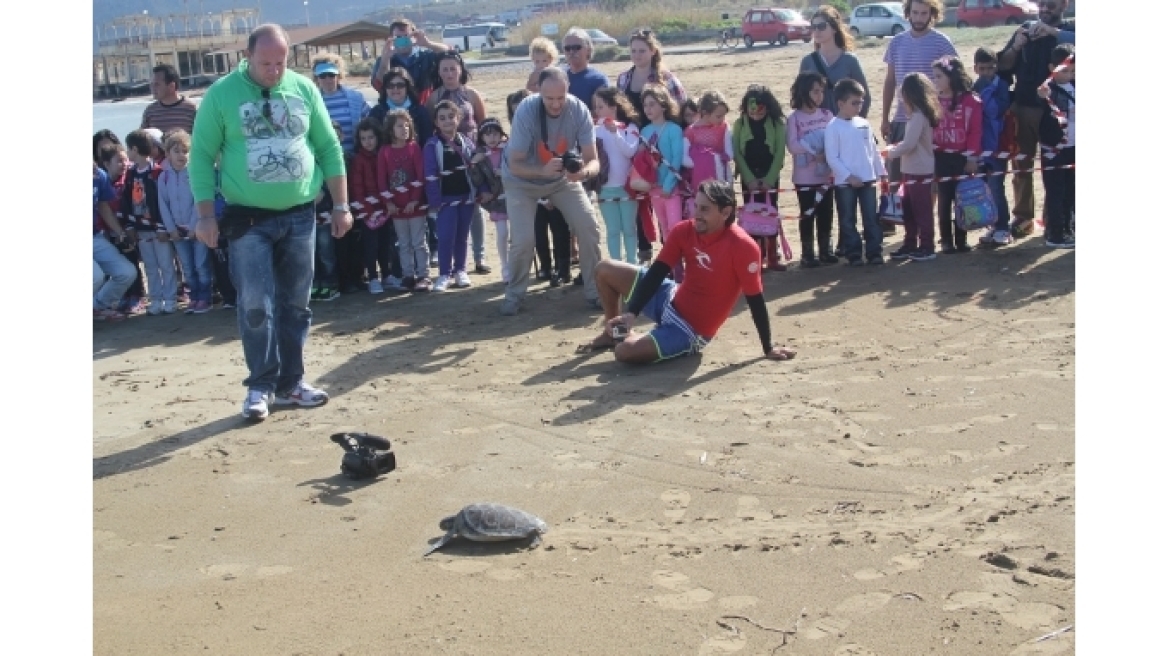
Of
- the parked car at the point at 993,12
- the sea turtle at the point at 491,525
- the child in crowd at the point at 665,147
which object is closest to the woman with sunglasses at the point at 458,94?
the child in crowd at the point at 665,147

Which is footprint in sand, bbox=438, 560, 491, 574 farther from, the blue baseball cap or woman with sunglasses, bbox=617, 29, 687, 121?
the blue baseball cap

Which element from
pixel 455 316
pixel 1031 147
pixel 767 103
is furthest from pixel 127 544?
pixel 1031 147

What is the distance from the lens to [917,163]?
1020cm

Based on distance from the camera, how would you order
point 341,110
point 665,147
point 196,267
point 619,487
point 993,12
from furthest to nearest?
→ 1. point 993,12
2. point 341,110
3. point 196,267
4. point 665,147
5. point 619,487

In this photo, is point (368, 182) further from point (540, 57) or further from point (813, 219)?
point (813, 219)

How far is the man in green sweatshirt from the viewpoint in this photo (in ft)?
22.3

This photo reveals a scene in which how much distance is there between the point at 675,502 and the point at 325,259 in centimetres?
551

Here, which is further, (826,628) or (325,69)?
(325,69)

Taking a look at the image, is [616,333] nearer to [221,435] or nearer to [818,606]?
[221,435]

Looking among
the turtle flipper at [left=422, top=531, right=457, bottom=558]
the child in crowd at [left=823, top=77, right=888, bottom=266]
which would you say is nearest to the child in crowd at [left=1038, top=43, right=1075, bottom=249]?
the child in crowd at [left=823, top=77, right=888, bottom=266]

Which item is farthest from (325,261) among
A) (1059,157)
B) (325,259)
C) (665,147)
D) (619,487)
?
(1059,157)

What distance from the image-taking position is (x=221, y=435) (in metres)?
7.04

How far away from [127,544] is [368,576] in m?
1.24

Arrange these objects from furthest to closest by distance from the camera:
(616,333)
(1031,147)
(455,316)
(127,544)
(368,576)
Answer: (1031,147) → (455,316) → (616,333) → (127,544) → (368,576)
